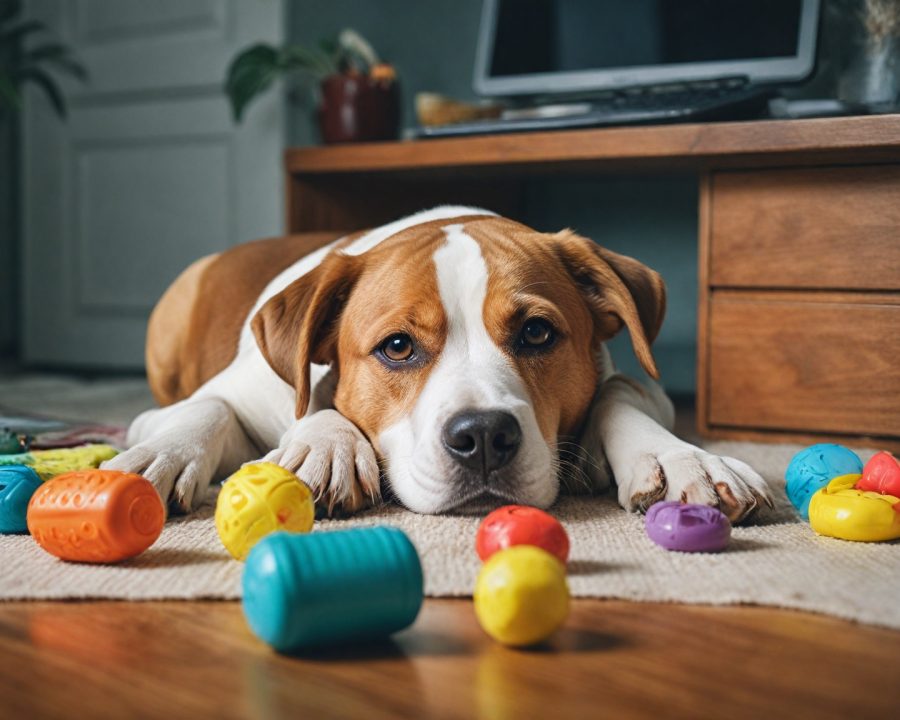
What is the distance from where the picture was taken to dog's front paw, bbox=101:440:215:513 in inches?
68.5

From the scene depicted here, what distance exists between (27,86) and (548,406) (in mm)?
4096

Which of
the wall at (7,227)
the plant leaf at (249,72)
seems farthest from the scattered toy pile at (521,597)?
the wall at (7,227)

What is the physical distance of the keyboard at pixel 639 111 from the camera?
2.79 metres

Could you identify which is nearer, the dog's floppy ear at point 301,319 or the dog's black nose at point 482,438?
the dog's black nose at point 482,438

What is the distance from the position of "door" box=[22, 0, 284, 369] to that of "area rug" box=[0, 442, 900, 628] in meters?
2.77

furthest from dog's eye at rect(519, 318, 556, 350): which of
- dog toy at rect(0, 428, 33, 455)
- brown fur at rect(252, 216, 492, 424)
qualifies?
dog toy at rect(0, 428, 33, 455)

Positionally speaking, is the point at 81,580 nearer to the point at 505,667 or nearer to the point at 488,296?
the point at 505,667

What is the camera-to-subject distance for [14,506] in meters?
1.67

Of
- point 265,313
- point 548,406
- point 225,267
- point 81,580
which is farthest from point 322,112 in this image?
point 81,580

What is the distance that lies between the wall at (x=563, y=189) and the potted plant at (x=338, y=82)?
249 millimetres

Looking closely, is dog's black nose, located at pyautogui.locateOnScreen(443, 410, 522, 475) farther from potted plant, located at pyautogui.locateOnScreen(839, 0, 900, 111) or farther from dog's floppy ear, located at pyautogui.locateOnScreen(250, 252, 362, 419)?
potted plant, located at pyautogui.locateOnScreen(839, 0, 900, 111)

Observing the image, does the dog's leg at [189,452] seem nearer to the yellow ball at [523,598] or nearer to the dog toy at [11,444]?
the dog toy at [11,444]

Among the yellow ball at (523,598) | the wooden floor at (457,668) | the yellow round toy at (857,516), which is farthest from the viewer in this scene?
the yellow round toy at (857,516)

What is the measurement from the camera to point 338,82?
12.1ft
